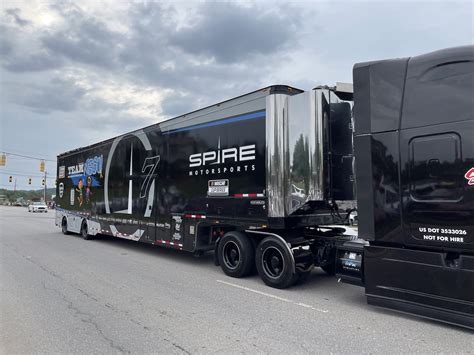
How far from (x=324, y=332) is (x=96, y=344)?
267cm

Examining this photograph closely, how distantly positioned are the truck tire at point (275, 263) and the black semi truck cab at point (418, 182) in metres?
1.16

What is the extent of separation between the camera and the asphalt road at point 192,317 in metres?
4.12

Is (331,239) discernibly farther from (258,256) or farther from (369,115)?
(369,115)

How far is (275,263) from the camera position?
6766 millimetres

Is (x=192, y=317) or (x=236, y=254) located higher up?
(x=236, y=254)

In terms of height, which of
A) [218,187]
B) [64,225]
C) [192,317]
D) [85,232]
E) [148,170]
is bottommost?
[192,317]

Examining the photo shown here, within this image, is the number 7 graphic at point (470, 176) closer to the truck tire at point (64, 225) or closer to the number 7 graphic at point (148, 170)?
the number 7 graphic at point (148, 170)

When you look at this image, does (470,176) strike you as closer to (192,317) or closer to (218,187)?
(192,317)

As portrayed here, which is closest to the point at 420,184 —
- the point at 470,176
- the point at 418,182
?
the point at 418,182

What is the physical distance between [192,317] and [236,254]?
2630 mm

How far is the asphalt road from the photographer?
13.5 ft

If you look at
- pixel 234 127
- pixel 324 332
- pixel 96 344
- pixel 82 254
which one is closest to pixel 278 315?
pixel 324 332

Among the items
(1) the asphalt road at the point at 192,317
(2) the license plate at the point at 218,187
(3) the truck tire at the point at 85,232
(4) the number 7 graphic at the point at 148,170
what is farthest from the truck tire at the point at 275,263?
(3) the truck tire at the point at 85,232

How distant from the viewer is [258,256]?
22.8 feet
